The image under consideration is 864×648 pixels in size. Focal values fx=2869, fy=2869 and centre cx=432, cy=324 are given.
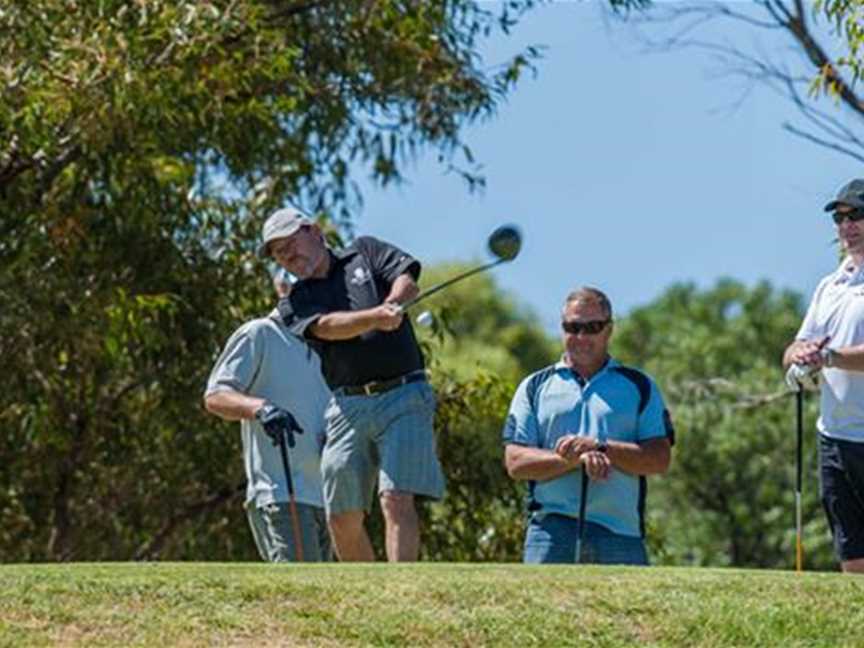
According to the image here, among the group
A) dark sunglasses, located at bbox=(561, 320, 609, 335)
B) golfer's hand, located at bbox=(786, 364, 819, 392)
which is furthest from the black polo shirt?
golfer's hand, located at bbox=(786, 364, 819, 392)

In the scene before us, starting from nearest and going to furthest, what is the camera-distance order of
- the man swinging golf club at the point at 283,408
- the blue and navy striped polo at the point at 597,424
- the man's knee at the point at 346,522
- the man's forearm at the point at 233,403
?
the blue and navy striped polo at the point at 597,424
the man's knee at the point at 346,522
the man's forearm at the point at 233,403
the man swinging golf club at the point at 283,408

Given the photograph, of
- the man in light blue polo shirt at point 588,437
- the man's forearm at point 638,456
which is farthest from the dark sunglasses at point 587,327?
the man's forearm at point 638,456

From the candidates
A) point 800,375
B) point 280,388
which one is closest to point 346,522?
point 280,388

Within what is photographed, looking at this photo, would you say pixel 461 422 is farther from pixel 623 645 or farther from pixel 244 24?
pixel 623 645

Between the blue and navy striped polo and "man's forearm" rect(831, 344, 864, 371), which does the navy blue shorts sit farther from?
the blue and navy striped polo

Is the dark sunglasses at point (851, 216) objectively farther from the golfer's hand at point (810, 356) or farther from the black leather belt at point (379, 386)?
the black leather belt at point (379, 386)

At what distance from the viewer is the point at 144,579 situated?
9734mm

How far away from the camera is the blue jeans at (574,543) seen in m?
11.4

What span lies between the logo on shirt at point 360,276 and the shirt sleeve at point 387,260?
1.2 inches

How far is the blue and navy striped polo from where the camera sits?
11.4 metres

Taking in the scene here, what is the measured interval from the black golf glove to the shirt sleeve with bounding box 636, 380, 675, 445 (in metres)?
1.48

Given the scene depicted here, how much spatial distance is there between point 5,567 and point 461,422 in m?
9.93

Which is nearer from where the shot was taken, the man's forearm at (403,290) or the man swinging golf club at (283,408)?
the man's forearm at (403,290)

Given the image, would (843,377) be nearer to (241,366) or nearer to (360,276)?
(360,276)
